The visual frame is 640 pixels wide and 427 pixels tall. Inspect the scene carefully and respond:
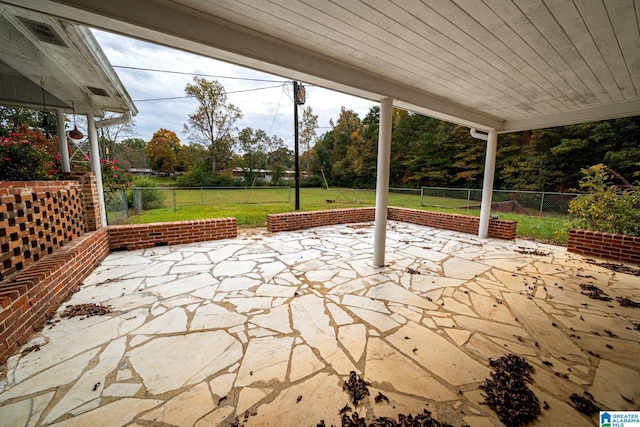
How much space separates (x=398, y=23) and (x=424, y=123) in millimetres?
20650

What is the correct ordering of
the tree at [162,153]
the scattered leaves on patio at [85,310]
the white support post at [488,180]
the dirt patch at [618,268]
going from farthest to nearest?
the tree at [162,153]
the white support post at [488,180]
the dirt patch at [618,268]
the scattered leaves on patio at [85,310]

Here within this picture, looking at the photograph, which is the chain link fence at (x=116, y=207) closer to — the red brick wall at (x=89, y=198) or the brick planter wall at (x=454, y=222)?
the red brick wall at (x=89, y=198)

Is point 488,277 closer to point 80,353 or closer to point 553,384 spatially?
point 553,384

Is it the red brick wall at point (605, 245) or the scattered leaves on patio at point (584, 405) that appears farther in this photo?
the red brick wall at point (605, 245)

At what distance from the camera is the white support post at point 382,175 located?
135 inches

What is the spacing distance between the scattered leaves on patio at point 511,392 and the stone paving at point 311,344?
6 centimetres

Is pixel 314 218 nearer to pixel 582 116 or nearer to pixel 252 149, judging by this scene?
pixel 582 116


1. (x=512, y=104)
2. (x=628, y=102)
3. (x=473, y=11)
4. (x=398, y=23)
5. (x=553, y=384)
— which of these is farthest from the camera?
(x=512, y=104)

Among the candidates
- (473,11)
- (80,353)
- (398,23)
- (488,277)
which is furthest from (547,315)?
(80,353)

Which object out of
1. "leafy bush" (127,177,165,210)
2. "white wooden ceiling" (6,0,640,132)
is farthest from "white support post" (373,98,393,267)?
"leafy bush" (127,177,165,210)

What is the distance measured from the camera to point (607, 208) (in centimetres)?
427

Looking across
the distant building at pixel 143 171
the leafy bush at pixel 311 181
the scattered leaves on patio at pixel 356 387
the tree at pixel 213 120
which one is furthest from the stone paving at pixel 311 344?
the distant building at pixel 143 171

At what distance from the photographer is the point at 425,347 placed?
1944 millimetres

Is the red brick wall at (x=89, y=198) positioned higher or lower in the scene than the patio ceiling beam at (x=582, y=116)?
lower
